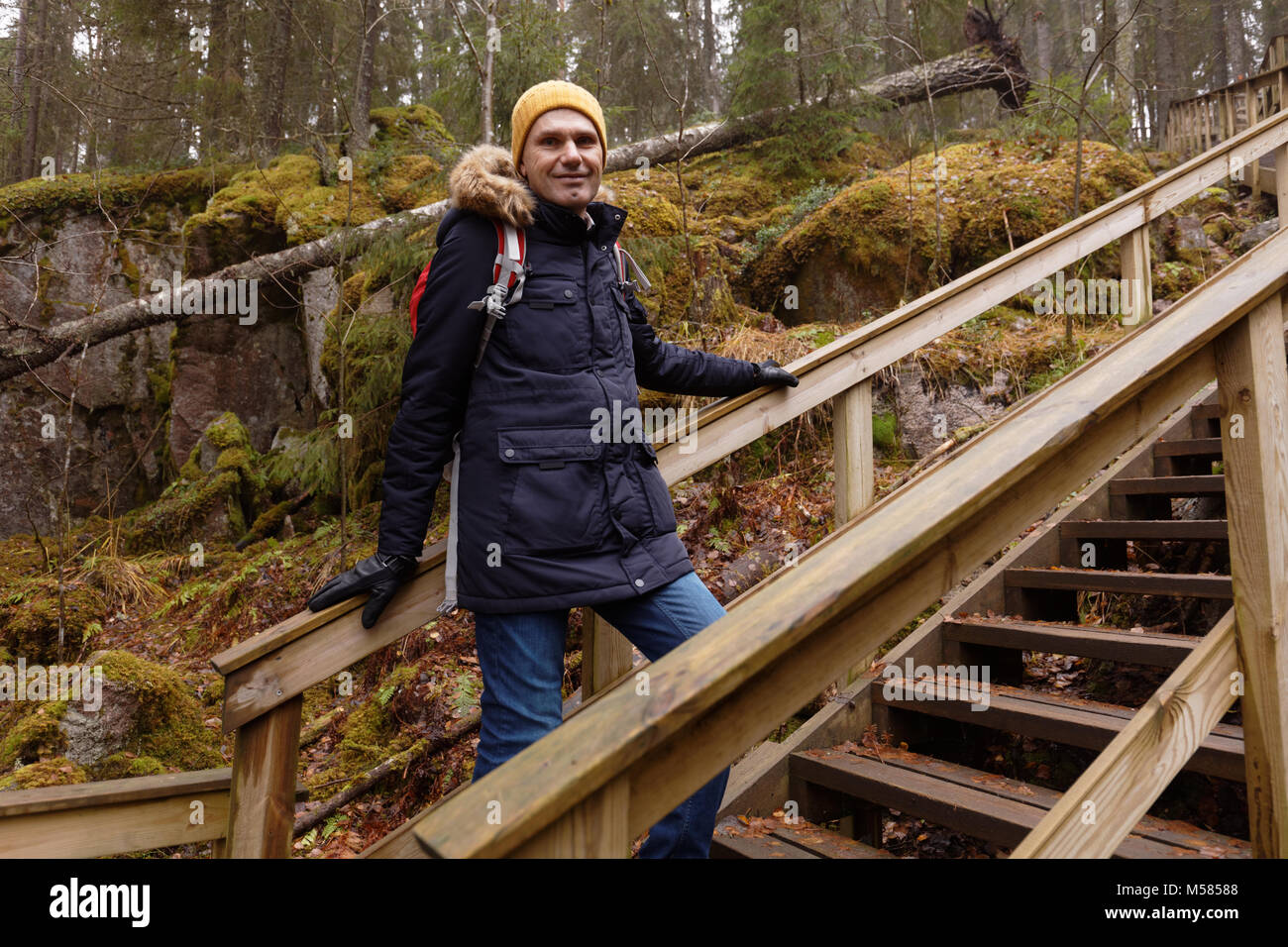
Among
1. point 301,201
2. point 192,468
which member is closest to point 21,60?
point 301,201

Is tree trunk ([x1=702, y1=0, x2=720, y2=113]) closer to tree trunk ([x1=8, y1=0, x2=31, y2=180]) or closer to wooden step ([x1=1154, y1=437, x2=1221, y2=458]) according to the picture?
tree trunk ([x1=8, y1=0, x2=31, y2=180])

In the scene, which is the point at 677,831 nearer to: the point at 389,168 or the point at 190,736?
the point at 190,736

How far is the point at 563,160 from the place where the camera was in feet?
7.40

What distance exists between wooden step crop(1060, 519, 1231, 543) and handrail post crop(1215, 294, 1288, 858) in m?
1.82

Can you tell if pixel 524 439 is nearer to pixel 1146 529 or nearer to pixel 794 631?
pixel 794 631

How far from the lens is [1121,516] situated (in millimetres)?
4359

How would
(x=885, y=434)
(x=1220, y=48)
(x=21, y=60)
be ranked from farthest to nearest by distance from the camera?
(x=1220, y=48), (x=21, y=60), (x=885, y=434)

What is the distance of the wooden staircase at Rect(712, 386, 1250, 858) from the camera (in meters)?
2.68

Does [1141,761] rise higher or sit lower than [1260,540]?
lower

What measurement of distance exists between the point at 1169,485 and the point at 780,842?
9.11 ft

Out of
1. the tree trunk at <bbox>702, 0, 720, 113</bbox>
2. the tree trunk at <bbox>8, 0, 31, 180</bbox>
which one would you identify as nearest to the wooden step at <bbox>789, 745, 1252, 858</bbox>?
the tree trunk at <bbox>8, 0, 31, 180</bbox>

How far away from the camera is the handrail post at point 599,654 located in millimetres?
2668

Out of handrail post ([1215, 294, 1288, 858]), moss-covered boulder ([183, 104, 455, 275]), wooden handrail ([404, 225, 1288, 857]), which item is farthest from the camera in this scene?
moss-covered boulder ([183, 104, 455, 275])
